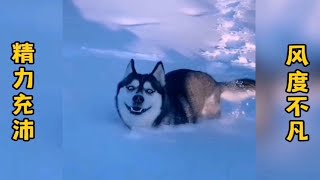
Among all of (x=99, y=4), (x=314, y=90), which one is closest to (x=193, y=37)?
(x=99, y=4)

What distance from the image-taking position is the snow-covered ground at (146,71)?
216 centimetres

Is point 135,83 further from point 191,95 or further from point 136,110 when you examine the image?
point 191,95

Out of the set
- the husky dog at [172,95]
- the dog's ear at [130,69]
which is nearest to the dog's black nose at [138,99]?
the husky dog at [172,95]

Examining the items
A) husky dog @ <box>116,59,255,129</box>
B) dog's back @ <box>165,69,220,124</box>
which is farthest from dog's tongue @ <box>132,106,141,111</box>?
dog's back @ <box>165,69,220,124</box>

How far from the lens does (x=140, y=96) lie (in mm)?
2188

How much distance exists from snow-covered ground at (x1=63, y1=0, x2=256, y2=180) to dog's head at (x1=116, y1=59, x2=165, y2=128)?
29mm

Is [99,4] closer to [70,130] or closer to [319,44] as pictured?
[70,130]

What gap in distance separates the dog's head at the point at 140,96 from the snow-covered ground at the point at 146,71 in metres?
0.03

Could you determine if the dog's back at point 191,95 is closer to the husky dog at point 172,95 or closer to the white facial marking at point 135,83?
the husky dog at point 172,95

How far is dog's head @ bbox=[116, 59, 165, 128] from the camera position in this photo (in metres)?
2.17

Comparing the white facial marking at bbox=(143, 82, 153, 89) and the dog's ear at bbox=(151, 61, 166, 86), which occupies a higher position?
the dog's ear at bbox=(151, 61, 166, 86)

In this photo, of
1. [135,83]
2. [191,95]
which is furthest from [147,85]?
[191,95]

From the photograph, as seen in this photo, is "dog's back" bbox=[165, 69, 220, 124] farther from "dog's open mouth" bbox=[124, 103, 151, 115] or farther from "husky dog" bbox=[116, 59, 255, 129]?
"dog's open mouth" bbox=[124, 103, 151, 115]

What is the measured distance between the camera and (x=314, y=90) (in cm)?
222
